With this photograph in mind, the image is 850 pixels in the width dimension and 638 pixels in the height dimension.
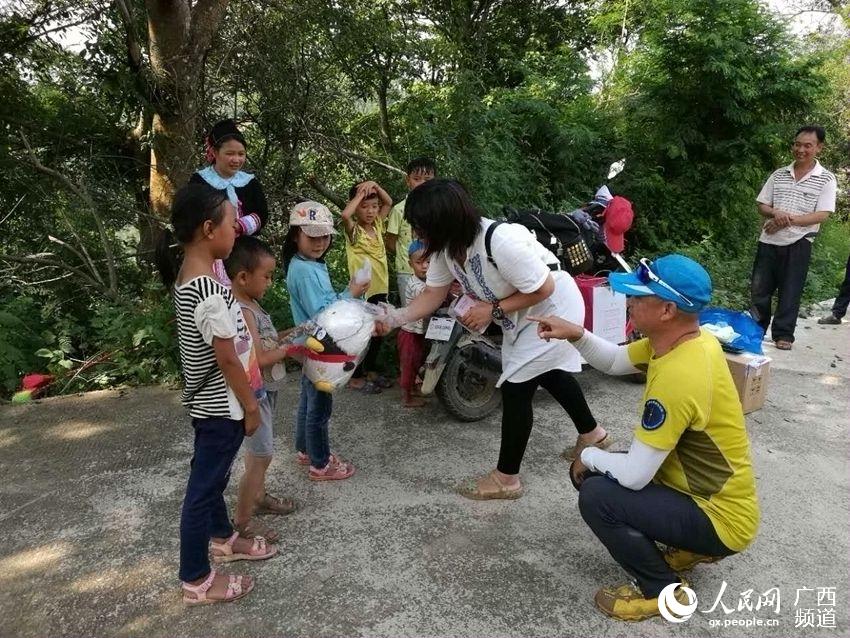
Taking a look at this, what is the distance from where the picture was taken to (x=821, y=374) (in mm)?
4645

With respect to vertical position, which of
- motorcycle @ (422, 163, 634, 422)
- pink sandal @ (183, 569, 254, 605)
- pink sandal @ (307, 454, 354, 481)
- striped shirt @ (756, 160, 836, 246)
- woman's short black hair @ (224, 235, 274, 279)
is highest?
striped shirt @ (756, 160, 836, 246)

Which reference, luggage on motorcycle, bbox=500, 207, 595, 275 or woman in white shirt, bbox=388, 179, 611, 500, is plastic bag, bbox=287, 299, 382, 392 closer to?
woman in white shirt, bbox=388, 179, 611, 500

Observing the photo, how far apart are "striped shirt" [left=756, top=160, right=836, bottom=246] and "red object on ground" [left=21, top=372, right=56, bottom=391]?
6.05 metres

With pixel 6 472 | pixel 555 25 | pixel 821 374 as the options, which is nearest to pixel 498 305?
pixel 6 472

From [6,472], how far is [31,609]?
4.27 ft

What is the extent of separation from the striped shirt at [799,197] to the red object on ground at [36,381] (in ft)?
19.9

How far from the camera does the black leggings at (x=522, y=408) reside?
9.16 ft

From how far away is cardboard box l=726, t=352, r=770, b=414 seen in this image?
12.5 ft

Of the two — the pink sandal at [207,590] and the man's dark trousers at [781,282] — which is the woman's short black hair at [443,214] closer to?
the pink sandal at [207,590]

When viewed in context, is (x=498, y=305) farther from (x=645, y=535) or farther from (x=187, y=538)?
(x=187, y=538)

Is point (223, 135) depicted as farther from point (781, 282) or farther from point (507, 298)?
point (781, 282)

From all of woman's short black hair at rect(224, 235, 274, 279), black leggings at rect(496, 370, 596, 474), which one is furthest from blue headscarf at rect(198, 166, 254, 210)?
black leggings at rect(496, 370, 596, 474)

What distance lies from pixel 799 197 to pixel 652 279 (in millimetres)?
3949

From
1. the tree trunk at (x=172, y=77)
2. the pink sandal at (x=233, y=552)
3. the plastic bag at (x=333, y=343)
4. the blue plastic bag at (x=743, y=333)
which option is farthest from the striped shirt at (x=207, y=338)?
the tree trunk at (x=172, y=77)
